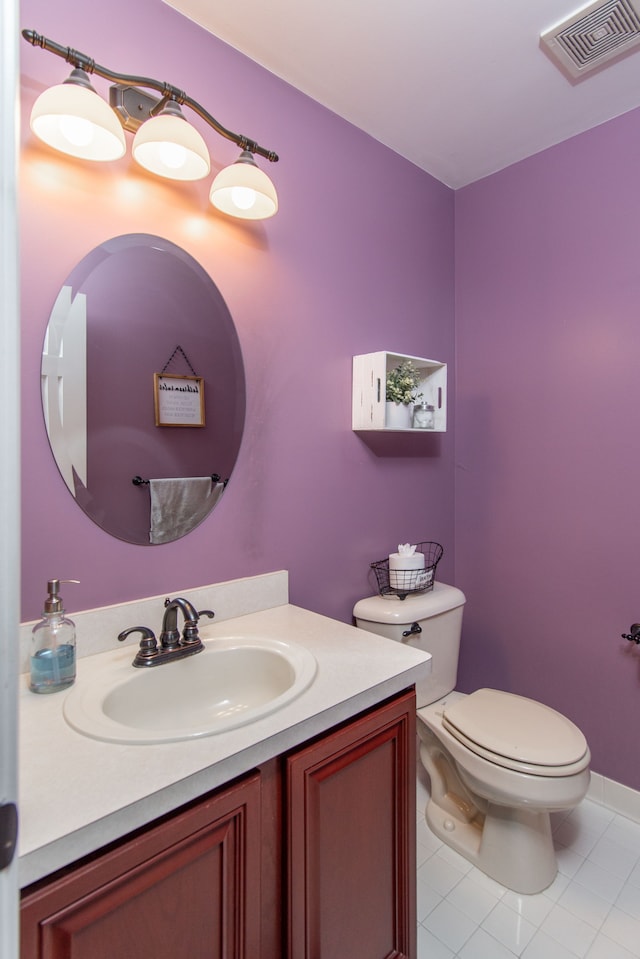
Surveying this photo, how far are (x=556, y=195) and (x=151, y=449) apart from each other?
1.80m

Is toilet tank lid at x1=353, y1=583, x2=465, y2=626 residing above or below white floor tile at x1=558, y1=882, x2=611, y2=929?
above

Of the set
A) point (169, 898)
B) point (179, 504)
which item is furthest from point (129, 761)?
point (179, 504)

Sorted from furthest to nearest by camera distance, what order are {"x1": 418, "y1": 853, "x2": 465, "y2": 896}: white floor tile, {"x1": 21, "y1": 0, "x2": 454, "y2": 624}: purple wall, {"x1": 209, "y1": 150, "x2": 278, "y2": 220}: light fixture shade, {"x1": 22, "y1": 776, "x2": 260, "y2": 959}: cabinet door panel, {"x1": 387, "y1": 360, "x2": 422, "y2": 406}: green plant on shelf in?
{"x1": 387, "y1": 360, "x2": 422, "y2": 406}: green plant on shelf
{"x1": 418, "y1": 853, "x2": 465, "y2": 896}: white floor tile
{"x1": 209, "y1": 150, "x2": 278, "y2": 220}: light fixture shade
{"x1": 21, "y1": 0, "x2": 454, "y2": 624}: purple wall
{"x1": 22, "y1": 776, "x2": 260, "y2": 959}: cabinet door panel

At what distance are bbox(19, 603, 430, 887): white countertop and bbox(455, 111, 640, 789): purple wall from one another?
42.2 inches

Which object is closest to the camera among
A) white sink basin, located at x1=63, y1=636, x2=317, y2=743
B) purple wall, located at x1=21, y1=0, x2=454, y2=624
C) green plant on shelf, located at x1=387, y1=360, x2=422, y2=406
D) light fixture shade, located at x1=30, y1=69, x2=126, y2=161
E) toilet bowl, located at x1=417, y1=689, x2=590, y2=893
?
white sink basin, located at x1=63, y1=636, x2=317, y2=743

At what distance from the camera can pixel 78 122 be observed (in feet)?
3.49

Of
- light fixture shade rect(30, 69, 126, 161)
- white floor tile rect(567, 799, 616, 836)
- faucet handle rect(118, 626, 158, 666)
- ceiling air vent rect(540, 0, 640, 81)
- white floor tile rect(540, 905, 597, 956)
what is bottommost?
white floor tile rect(540, 905, 597, 956)

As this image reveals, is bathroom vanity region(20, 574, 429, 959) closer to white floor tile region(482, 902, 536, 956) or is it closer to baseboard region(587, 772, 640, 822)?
white floor tile region(482, 902, 536, 956)

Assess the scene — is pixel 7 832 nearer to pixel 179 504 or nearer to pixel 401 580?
pixel 179 504

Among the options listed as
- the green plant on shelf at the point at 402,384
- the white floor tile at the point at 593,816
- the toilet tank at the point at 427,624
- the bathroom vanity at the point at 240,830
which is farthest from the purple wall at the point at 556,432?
the bathroom vanity at the point at 240,830

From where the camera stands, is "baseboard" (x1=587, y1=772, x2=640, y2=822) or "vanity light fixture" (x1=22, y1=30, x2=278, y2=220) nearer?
"vanity light fixture" (x1=22, y1=30, x2=278, y2=220)

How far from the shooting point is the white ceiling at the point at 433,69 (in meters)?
1.32

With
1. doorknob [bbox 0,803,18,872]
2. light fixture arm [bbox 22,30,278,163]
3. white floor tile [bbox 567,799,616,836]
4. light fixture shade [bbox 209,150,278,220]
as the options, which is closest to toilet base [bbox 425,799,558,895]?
white floor tile [bbox 567,799,616,836]

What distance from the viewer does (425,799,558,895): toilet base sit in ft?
4.86
